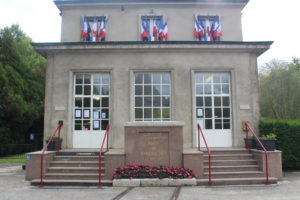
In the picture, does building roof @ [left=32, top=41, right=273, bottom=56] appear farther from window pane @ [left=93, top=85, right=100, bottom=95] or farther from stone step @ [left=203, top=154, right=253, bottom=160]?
stone step @ [left=203, top=154, right=253, bottom=160]

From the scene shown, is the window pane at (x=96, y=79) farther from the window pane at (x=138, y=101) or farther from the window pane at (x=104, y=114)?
the window pane at (x=138, y=101)

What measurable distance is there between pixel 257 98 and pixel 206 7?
5612mm

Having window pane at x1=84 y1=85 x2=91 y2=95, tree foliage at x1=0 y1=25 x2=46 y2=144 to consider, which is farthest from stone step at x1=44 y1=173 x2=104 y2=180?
tree foliage at x1=0 y1=25 x2=46 y2=144

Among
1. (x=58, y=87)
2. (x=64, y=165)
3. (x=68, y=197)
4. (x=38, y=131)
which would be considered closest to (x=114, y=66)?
(x=58, y=87)

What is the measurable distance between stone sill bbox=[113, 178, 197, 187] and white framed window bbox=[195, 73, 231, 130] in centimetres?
407

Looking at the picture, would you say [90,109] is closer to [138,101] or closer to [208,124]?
[138,101]

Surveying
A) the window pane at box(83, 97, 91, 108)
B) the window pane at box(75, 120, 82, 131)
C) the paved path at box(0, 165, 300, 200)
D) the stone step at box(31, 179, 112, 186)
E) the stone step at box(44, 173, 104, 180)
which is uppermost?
the window pane at box(83, 97, 91, 108)

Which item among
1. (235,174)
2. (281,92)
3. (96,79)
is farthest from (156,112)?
(281,92)

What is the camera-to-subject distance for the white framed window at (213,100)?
1244cm

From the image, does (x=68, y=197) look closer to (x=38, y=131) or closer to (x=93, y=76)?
(x=93, y=76)

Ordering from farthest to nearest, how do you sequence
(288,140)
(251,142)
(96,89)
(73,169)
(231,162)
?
1. (96,89)
2. (288,140)
3. (251,142)
4. (231,162)
5. (73,169)

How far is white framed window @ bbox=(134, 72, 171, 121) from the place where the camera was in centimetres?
1245

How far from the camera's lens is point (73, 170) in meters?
9.59

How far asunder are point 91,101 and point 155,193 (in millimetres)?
6040
